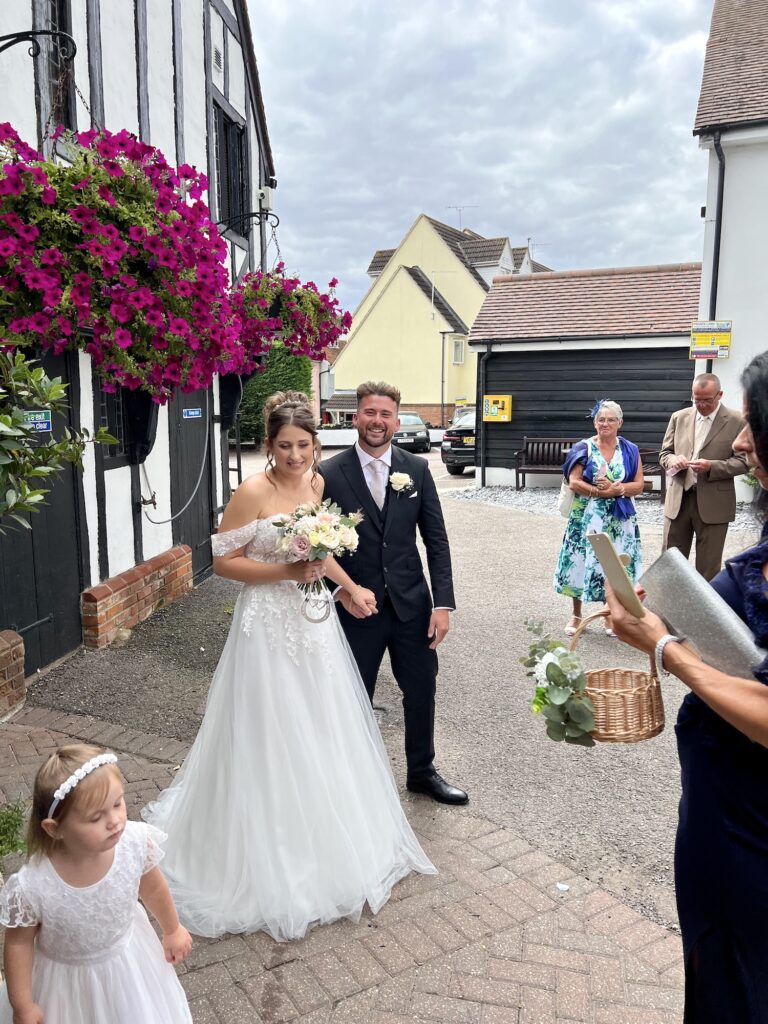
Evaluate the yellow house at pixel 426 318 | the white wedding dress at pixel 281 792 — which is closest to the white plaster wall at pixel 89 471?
the white wedding dress at pixel 281 792

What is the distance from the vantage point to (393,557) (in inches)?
148

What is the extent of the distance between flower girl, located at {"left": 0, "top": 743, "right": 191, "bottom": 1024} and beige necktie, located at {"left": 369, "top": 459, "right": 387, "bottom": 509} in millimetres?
2108

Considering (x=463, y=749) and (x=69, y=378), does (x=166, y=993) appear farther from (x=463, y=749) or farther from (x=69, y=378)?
(x=69, y=378)

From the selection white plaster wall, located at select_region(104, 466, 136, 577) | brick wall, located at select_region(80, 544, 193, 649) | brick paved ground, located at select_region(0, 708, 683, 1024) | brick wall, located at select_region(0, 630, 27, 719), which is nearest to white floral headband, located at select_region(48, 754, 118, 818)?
brick paved ground, located at select_region(0, 708, 683, 1024)

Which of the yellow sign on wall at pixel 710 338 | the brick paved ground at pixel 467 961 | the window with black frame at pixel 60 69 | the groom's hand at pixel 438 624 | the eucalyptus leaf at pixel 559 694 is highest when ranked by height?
the window with black frame at pixel 60 69

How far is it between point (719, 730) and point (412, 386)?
1433 inches

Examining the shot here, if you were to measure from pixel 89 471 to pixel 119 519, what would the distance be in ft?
2.03

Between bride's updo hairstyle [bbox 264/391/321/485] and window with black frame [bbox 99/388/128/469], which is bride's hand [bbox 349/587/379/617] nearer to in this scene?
bride's updo hairstyle [bbox 264/391/321/485]

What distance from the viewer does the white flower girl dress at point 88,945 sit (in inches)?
73.6

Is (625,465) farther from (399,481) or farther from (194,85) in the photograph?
(194,85)

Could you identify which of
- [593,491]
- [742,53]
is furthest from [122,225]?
[742,53]

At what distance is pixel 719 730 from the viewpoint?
1.70m

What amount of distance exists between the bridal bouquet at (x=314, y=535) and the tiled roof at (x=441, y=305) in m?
33.9

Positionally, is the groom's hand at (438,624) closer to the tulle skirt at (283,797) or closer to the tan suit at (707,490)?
the tulle skirt at (283,797)
